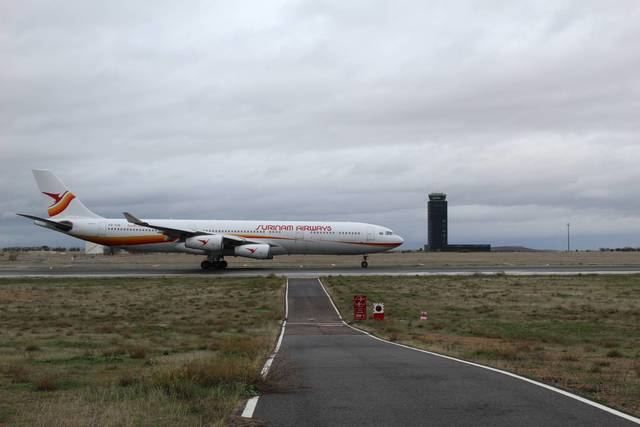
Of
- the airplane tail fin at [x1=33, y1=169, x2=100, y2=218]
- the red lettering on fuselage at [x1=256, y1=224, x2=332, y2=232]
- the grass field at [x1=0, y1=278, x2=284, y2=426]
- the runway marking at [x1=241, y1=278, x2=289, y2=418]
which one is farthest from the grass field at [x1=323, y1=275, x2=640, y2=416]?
the airplane tail fin at [x1=33, y1=169, x2=100, y2=218]

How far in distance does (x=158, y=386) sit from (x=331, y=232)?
47.5 metres

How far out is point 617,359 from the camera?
52.2ft

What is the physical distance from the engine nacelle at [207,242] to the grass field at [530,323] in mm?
12004

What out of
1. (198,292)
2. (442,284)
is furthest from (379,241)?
(198,292)

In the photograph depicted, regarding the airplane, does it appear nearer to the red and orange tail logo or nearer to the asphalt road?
the red and orange tail logo

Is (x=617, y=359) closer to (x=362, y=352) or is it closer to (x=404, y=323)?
(x=362, y=352)

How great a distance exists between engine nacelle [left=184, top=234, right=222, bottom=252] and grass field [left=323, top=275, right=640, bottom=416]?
473 inches

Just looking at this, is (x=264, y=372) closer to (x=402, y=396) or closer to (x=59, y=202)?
(x=402, y=396)

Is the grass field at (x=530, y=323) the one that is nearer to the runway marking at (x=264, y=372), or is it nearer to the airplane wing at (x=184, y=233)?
the runway marking at (x=264, y=372)

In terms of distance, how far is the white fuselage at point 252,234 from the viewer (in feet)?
185

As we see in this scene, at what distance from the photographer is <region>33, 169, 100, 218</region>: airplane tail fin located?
58234 mm

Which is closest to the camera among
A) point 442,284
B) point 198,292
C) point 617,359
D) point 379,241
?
point 617,359

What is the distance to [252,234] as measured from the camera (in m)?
56.7

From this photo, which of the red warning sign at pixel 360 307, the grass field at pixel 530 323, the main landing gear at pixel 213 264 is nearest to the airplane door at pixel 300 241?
the main landing gear at pixel 213 264
